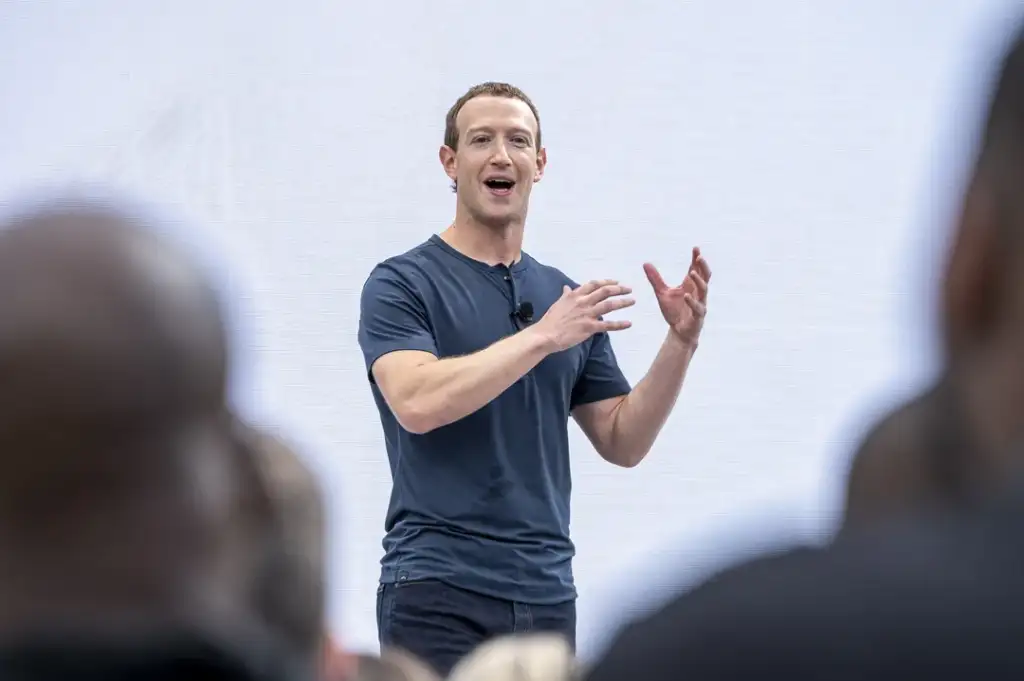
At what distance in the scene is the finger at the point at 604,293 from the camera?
2.25 m

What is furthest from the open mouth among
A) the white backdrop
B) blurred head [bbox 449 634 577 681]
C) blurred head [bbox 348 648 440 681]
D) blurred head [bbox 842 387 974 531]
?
blurred head [bbox 842 387 974 531]

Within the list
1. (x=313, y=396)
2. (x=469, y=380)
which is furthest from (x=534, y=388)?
(x=313, y=396)

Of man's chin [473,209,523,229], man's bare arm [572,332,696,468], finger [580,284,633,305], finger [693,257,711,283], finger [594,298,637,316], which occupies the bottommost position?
man's bare arm [572,332,696,468]

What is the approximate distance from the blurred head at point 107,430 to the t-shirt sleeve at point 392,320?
5.71ft

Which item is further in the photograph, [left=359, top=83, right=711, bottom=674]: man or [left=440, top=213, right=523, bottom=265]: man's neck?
[left=440, top=213, right=523, bottom=265]: man's neck

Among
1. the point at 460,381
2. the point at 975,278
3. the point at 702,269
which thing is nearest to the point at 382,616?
the point at 460,381

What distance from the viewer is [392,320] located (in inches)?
90.8

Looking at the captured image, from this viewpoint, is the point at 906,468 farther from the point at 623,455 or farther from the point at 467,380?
the point at 623,455

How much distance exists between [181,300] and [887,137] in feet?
10.9

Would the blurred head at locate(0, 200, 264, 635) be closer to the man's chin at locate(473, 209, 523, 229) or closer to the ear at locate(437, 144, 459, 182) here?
the man's chin at locate(473, 209, 523, 229)

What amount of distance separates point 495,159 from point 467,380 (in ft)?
1.85

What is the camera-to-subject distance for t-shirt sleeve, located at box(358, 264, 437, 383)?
2.29 m

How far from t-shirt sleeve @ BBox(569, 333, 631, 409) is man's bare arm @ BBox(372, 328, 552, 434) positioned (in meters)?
0.26

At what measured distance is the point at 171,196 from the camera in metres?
3.59
